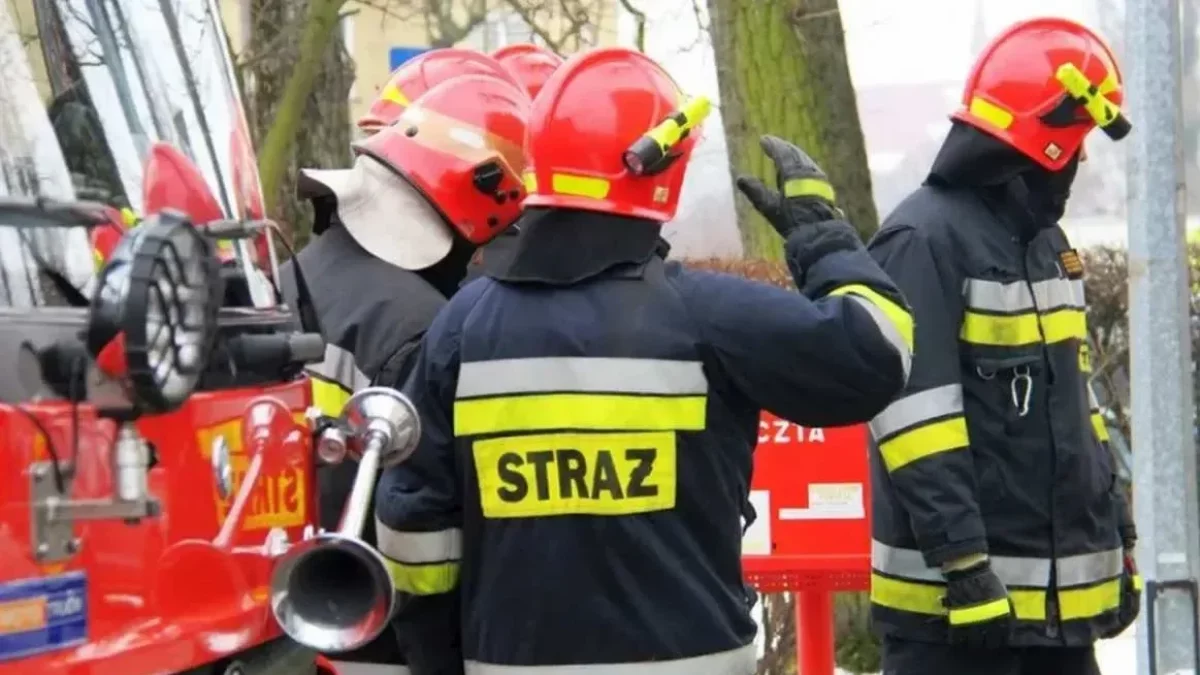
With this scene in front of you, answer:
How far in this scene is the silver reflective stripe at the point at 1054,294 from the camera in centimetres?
471

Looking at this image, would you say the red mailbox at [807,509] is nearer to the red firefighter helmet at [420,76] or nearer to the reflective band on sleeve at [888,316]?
the red firefighter helmet at [420,76]

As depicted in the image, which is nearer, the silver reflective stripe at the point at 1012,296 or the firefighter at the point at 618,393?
the firefighter at the point at 618,393

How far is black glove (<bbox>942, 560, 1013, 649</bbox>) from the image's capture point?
4430 millimetres

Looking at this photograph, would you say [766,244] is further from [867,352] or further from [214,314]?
[214,314]

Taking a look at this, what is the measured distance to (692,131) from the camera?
3580mm

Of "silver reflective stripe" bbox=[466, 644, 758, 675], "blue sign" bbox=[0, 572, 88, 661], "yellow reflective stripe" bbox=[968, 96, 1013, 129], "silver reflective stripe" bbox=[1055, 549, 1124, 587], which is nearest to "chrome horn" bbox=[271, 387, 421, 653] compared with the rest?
"blue sign" bbox=[0, 572, 88, 661]

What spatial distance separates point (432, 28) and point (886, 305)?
18.9 m

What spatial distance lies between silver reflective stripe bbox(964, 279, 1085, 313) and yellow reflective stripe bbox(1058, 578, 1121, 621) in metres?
0.67

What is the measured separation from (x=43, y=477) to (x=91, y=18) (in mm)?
1102

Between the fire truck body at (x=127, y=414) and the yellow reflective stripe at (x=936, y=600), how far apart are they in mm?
1664

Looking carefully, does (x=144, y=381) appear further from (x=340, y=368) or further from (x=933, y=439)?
(x=933, y=439)

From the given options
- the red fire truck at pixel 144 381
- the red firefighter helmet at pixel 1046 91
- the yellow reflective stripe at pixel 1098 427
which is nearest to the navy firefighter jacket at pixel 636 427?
the red fire truck at pixel 144 381

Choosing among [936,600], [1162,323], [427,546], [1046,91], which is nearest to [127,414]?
[427,546]

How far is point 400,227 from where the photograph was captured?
445 cm
